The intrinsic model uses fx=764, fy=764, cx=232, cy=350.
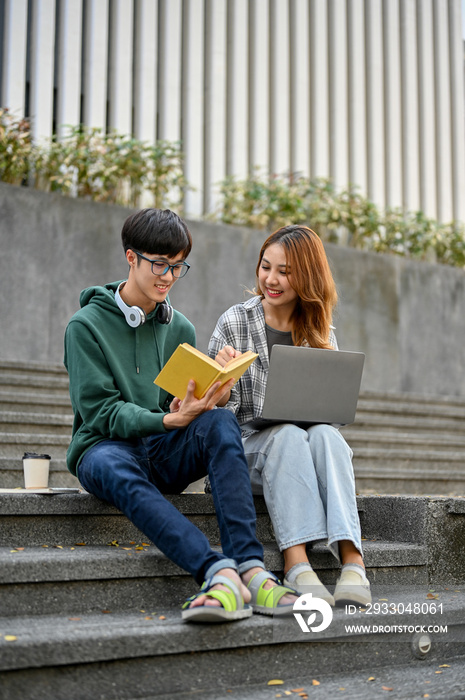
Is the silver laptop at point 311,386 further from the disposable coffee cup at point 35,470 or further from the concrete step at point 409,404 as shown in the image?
the concrete step at point 409,404

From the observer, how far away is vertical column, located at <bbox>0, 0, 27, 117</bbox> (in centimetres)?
565

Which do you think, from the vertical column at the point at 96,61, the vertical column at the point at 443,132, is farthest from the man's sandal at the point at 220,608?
the vertical column at the point at 443,132

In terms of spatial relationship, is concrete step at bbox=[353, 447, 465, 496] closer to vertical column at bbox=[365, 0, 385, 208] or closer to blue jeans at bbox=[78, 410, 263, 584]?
blue jeans at bbox=[78, 410, 263, 584]

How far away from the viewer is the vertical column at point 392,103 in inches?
304

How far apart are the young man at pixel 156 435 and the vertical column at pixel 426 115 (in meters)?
6.15

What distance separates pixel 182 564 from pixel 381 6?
7.57 m

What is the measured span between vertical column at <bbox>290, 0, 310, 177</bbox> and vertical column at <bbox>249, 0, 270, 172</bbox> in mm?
291

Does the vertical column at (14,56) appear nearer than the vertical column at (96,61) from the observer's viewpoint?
Yes

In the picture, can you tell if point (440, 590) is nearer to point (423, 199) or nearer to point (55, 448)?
point (55, 448)

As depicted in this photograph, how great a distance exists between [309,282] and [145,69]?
466cm

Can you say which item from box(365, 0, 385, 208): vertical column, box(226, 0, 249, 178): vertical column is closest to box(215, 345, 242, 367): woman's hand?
box(226, 0, 249, 178): vertical column

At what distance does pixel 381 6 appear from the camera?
7.91 meters

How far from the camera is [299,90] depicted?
23.8 ft

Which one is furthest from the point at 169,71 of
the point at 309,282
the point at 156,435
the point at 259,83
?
the point at 156,435
